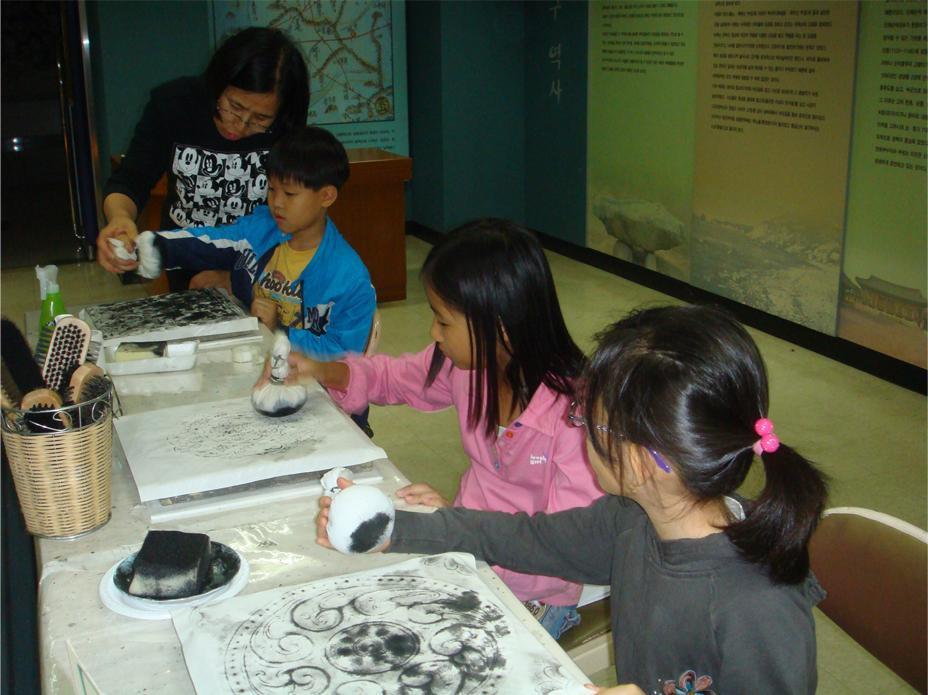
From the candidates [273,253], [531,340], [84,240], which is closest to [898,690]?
[531,340]

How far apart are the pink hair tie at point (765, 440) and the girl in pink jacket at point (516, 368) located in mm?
425

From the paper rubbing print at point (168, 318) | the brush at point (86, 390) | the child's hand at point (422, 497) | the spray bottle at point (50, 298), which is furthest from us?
the paper rubbing print at point (168, 318)

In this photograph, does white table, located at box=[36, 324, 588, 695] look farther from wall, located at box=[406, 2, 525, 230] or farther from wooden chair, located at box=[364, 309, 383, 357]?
wall, located at box=[406, 2, 525, 230]

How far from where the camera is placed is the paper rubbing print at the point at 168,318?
180 cm

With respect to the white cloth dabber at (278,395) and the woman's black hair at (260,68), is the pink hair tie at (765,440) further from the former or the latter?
the woman's black hair at (260,68)

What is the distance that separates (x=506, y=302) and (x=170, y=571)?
0.58m

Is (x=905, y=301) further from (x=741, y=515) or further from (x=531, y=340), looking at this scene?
(x=741, y=515)

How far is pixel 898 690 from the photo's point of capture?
1.97 meters

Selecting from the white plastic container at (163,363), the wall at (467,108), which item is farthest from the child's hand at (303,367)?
the wall at (467,108)

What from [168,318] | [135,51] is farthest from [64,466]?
[135,51]

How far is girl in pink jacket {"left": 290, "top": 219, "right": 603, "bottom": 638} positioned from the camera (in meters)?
1.35

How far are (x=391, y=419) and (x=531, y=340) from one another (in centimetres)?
204

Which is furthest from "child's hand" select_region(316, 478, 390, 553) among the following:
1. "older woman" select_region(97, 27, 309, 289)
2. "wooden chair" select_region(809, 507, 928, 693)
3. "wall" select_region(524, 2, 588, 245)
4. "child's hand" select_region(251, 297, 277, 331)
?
"wall" select_region(524, 2, 588, 245)

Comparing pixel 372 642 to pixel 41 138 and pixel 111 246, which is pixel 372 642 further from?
pixel 41 138
